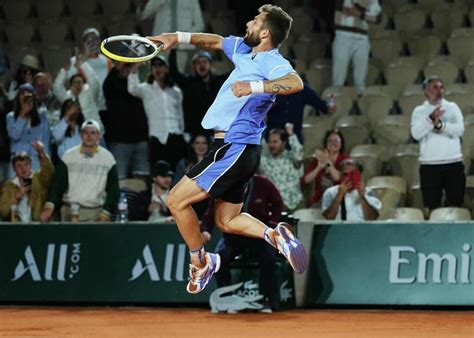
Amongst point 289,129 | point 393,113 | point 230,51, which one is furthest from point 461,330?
point 393,113

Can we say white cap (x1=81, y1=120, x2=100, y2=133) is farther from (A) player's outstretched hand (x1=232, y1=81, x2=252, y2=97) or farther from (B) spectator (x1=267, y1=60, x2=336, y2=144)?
(A) player's outstretched hand (x1=232, y1=81, x2=252, y2=97)

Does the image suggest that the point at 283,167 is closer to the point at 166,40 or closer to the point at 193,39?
the point at 193,39

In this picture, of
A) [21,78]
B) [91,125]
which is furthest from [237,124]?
[21,78]

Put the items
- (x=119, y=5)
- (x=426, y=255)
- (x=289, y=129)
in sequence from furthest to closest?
(x=119, y=5), (x=289, y=129), (x=426, y=255)

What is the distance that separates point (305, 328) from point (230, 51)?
9.91ft

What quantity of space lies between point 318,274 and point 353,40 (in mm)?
4593

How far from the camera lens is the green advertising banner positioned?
12859mm

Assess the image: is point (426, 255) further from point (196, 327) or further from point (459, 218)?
point (196, 327)

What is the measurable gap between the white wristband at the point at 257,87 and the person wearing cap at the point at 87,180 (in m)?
5.61

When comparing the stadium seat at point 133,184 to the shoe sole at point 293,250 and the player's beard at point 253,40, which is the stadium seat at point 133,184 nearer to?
the shoe sole at point 293,250

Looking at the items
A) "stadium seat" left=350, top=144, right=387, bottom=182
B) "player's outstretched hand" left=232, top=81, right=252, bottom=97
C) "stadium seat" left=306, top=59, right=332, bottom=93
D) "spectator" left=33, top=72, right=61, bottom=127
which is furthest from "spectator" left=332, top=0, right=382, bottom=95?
"player's outstretched hand" left=232, top=81, right=252, bottom=97

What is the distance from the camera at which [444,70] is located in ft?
54.6

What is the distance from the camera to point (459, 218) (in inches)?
553

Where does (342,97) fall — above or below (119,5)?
below
